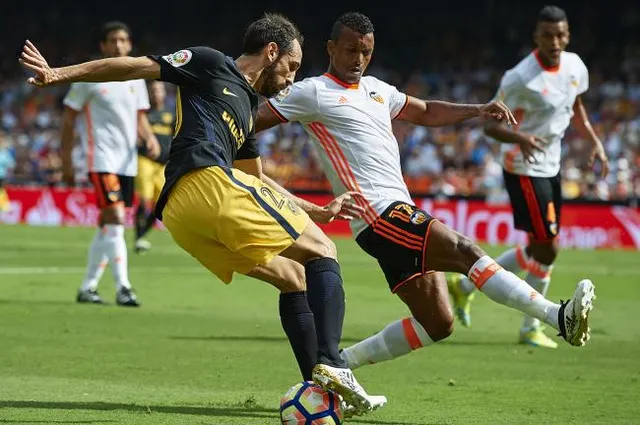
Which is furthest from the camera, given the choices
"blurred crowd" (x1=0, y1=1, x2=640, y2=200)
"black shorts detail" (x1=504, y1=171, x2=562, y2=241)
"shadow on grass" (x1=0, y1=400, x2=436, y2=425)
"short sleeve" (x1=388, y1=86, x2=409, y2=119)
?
"blurred crowd" (x1=0, y1=1, x2=640, y2=200)

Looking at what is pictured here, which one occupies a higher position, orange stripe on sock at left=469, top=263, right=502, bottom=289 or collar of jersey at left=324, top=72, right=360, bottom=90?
collar of jersey at left=324, top=72, right=360, bottom=90

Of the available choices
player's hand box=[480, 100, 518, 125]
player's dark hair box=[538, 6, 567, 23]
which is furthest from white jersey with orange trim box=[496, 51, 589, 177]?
player's hand box=[480, 100, 518, 125]

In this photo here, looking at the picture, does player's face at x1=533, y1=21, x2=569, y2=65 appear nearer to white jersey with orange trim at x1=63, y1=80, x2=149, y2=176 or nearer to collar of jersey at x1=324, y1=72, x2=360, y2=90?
collar of jersey at x1=324, y1=72, x2=360, y2=90

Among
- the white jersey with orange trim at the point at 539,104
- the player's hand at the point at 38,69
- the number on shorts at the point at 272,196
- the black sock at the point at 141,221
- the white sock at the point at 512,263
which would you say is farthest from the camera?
the black sock at the point at 141,221

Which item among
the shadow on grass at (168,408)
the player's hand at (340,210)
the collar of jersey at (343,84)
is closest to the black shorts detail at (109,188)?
the collar of jersey at (343,84)

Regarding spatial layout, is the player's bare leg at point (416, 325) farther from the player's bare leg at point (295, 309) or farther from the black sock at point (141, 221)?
the black sock at point (141, 221)

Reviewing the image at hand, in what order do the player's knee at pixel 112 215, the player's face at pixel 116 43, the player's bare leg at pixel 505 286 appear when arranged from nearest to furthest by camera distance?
the player's bare leg at pixel 505 286, the player's face at pixel 116 43, the player's knee at pixel 112 215

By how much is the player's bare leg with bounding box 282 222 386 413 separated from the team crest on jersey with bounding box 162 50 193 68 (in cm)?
106

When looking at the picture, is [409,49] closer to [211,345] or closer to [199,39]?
[199,39]

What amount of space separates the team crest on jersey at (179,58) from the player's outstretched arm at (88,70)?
74 millimetres

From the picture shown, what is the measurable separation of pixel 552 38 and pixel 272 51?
482cm

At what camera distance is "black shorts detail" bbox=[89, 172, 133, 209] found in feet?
41.4

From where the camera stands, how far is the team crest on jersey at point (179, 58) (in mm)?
6293

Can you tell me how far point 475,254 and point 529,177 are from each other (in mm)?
3838
